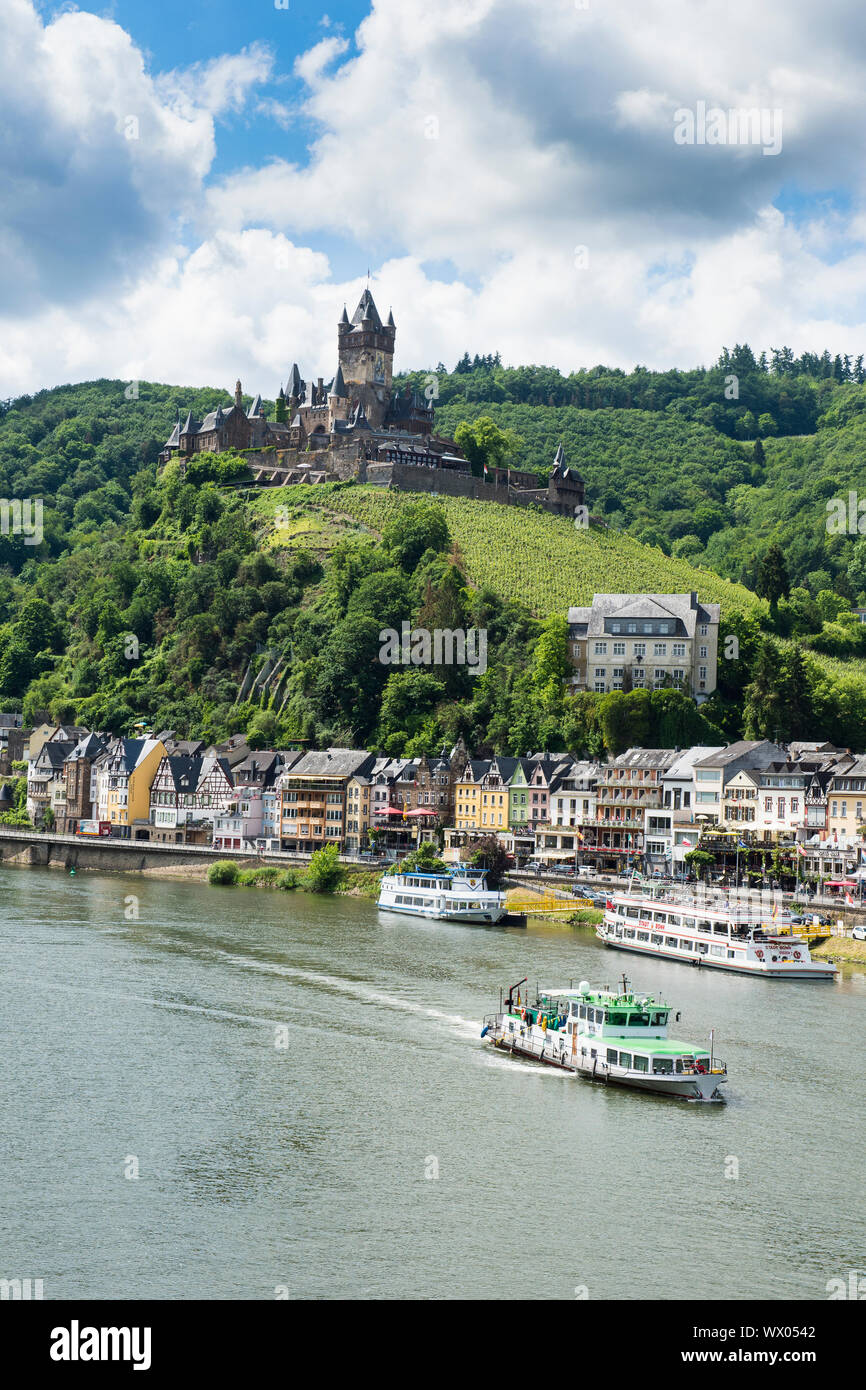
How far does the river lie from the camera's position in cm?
3002

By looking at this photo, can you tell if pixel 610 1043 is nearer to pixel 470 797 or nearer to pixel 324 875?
pixel 324 875

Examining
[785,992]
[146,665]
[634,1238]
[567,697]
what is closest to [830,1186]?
[634,1238]

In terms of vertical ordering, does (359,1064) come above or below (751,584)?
below

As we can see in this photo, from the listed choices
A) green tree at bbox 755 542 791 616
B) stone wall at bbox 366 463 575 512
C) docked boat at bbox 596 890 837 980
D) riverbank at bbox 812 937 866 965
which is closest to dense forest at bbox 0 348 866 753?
green tree at bbox 755 542 791 616

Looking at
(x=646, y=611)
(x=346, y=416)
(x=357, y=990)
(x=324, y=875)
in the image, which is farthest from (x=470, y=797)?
(x=346, y=416)

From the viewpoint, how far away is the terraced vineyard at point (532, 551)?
12812 centimetres

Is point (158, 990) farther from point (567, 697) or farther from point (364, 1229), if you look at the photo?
point (567, 697)

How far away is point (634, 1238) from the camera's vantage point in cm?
3169

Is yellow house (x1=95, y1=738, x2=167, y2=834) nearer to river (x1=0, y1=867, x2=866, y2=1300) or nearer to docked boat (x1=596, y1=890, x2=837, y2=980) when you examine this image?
docked boat (x1=596, y1=890, x2=837, y2=980)

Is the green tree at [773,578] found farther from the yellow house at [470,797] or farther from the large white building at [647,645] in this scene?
the yellow house at [470,797]

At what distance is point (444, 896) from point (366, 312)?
336 ft

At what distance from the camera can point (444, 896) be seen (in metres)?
79.7

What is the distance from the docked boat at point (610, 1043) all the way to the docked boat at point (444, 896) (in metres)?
30.0
